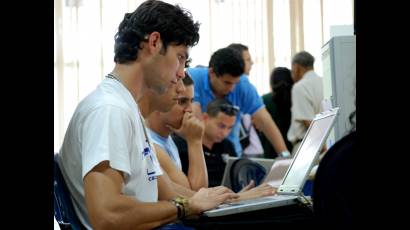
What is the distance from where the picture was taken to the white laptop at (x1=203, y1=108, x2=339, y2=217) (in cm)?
165

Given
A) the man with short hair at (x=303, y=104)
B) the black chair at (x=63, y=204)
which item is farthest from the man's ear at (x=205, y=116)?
the black chair at (x=63, y=204)

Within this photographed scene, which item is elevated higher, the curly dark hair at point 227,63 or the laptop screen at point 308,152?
the curly dark hair at point 227,63

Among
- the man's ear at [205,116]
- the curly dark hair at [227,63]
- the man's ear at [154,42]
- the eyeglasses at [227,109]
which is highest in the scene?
the curly dark hair at [227,63]

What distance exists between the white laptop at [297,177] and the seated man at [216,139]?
103 centimetres

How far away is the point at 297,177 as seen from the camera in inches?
80.0

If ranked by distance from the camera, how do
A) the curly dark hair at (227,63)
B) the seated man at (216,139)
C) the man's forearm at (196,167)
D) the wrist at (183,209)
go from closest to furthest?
1. the wrist at (183,209)
2. the man's forearm at (196,167)
3. the seated man at (216,139)
4. the curly dark hair at (227,63)

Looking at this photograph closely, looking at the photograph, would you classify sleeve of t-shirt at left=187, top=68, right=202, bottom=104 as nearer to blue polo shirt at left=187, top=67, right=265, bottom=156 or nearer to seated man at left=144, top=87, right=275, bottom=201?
blue polo shirt at left=187, top=67, right=265, bottom=156

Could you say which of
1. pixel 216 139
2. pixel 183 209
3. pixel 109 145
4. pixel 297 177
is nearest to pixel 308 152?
pixel 297 177

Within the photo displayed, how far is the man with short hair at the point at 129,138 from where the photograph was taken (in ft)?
5.56

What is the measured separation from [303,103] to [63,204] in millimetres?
3446

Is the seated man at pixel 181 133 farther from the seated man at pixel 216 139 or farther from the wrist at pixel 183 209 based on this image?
the wrist at pixel 183 209
